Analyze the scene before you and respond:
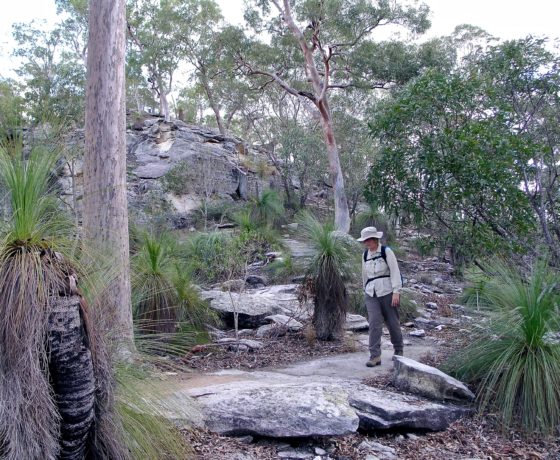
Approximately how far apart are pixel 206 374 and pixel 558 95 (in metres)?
6.33

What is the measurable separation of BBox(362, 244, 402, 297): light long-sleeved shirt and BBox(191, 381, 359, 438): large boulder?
1.96 meters

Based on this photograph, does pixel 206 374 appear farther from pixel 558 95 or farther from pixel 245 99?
pixel 245 99

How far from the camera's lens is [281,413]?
471cm

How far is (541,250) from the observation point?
7.66 meters

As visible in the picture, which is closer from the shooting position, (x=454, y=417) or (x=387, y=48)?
(x=454, y=417)

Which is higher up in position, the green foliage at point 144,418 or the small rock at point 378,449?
the green foliage at point 144,418

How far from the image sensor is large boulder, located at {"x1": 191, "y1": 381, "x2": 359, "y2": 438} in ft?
15.2

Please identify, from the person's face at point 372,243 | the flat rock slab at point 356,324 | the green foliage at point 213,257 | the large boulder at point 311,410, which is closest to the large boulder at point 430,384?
the large boulder at point 311,410

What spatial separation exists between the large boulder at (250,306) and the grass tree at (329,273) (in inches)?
45.2

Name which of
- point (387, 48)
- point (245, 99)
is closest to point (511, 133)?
point (387, 48)

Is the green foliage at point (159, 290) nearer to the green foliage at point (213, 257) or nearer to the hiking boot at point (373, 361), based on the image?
the green foliage at point (213, 257)

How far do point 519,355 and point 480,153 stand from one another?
2.86 m

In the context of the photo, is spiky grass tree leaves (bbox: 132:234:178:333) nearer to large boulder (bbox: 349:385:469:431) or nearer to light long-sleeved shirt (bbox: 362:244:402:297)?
light long-sleeved shirt (bbox: 362:244:402:297)

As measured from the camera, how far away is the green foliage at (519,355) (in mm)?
5195
